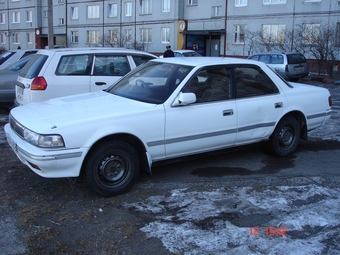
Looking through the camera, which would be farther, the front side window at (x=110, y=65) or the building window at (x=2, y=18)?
the building window at (x=2, y=18)

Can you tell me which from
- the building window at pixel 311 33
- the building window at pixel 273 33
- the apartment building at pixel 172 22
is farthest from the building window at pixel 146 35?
the building window at pixel 311 33

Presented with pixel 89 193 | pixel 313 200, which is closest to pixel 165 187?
pixel 89 193

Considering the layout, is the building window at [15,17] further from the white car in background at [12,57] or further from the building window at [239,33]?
the white car in background at [12,57]

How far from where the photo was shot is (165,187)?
5.21 meters

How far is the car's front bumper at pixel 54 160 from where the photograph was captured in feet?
14.4

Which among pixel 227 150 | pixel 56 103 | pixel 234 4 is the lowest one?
pixel 227 150

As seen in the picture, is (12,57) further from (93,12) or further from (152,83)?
(93,12)

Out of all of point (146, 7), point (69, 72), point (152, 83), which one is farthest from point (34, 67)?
point (146, 7)

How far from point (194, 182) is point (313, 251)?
Answer: 80.0 inches

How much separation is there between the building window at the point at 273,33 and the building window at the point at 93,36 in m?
20.5

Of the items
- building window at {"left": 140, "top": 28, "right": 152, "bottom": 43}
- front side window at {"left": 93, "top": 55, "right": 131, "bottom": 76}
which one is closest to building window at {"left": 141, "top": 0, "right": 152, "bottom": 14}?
building window at {"left": 140, "top": 28, "right": 152, "bottom": 43}

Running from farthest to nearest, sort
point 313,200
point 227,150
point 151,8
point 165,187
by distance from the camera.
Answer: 1. point 151,8
2. point 227,150
3. point 165,187
4. point 313,200

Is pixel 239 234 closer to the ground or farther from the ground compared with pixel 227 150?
closer to the ground

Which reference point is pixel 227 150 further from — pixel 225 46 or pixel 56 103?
pixel 225 46
